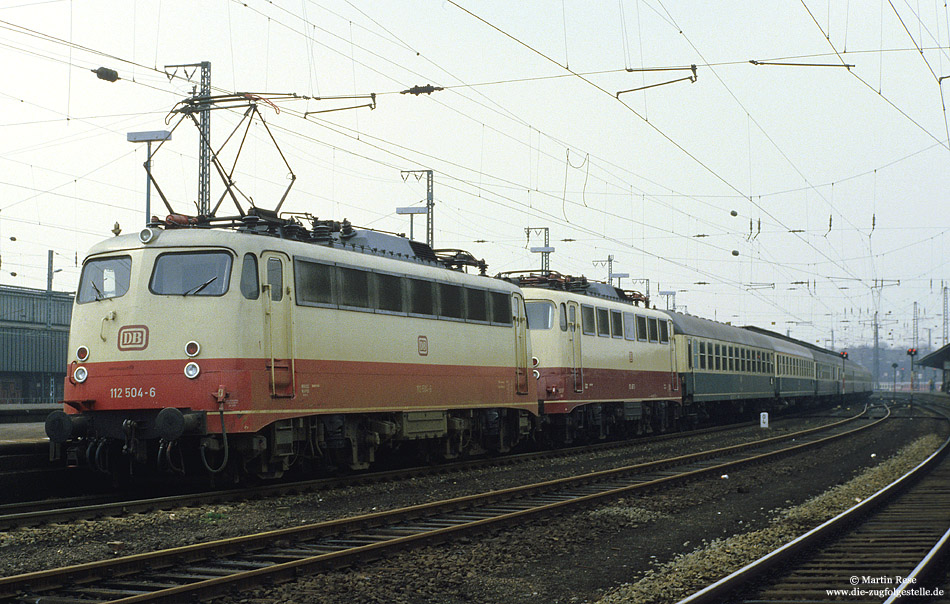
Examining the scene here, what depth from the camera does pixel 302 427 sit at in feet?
48.3

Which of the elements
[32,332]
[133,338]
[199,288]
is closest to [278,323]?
[199,288]

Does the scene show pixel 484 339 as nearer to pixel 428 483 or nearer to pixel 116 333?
pixel 428 483

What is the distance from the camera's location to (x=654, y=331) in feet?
99.0

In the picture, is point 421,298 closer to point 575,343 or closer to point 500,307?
point 500,307

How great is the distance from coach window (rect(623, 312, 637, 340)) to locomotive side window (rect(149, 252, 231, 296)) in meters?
16.2

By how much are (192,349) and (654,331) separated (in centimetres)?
1952

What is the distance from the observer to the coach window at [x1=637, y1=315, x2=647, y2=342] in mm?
28906

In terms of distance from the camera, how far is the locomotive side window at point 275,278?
46.0 feet

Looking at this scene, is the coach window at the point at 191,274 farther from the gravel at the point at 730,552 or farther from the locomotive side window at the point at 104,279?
the gravel at the point at 730,552

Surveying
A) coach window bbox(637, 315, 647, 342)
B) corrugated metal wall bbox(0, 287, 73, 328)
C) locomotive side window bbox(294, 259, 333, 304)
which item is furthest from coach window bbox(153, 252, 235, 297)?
corrugated metal wall bbox(0, 287, 73, 328)

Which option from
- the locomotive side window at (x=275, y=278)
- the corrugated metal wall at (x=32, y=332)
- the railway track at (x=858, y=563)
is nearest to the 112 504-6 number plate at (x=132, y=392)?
the locomotive side window at (x=275, y=278)

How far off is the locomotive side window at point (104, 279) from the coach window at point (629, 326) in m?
16.7

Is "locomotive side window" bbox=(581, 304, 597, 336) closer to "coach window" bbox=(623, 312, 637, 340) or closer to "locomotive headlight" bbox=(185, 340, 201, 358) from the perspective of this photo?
"coach window" bbox=(623, 312, 637, 340)

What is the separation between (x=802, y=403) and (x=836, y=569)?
165 ft
